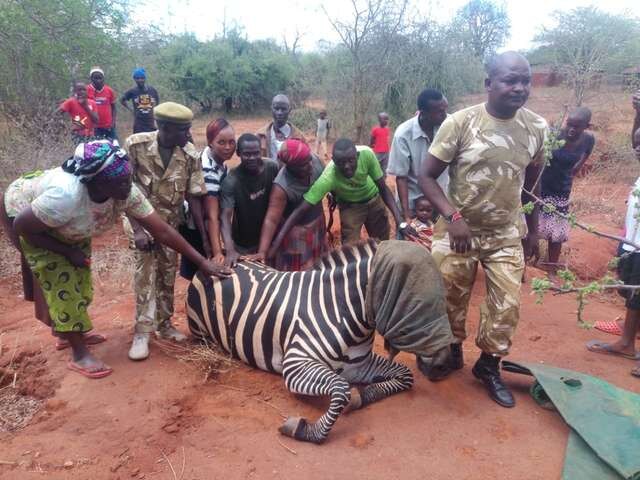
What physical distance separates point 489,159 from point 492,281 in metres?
0.78

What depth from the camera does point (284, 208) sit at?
430 cm

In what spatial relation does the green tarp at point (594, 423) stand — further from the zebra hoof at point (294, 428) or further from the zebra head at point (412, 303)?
the zebra hoof at point (294, 428)

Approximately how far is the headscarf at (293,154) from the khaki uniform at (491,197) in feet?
4.45

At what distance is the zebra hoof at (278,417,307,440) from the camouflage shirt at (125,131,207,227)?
1.89 m

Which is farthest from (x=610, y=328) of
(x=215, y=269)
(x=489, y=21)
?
(x=489, y=21)

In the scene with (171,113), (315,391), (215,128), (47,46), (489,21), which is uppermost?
(489,21)

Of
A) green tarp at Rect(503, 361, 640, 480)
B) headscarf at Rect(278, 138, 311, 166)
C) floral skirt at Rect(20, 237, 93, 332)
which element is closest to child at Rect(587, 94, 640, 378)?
green tarp at Rect(503, 361, 640, 480)

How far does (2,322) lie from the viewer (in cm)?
477

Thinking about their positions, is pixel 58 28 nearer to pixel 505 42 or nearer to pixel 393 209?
pixel 393 209

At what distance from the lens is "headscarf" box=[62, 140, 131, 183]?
9.73 ft

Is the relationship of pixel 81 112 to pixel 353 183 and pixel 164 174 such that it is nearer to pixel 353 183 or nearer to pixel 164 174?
pixel 164 174

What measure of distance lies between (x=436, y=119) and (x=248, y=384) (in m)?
2.88

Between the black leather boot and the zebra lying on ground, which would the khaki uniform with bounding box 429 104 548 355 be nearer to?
the black leather boot

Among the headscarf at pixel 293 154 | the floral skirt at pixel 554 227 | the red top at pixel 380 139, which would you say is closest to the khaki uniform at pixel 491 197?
the headscarf at pixel 293 154
